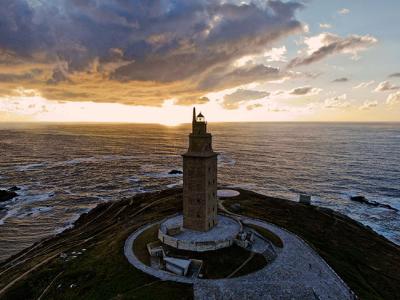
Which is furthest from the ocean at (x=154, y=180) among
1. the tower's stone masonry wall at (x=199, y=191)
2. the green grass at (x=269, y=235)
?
the tower's stone masonry wall at (x=199, y=191)

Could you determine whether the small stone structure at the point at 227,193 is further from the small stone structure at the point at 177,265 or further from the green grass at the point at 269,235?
the small stone structure at the point at 177,265

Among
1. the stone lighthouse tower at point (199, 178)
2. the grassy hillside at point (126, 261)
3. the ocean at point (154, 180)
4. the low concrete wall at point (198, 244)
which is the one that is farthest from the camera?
the ocean at point (154, 180)

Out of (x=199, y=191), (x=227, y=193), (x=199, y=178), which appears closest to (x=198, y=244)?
(x=199, y=191)

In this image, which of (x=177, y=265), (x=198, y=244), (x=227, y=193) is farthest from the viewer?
(x=227, y=193)

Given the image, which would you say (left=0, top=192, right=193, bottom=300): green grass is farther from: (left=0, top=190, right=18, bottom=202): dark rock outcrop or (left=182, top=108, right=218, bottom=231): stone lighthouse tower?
(left=0, top=190, right=18, bottom=202): dark rock outcrop

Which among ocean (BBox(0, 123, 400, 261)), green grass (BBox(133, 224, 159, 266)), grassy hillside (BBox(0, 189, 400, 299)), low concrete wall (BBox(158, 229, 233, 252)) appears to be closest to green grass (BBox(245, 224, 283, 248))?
grassy hillside (BBox(0, 189, 400, 299))

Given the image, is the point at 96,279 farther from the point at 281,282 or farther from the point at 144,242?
the point at 281,282

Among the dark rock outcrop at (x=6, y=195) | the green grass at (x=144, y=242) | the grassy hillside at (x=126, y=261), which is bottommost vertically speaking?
the dark rock outcrop at (x=6, y=195)
